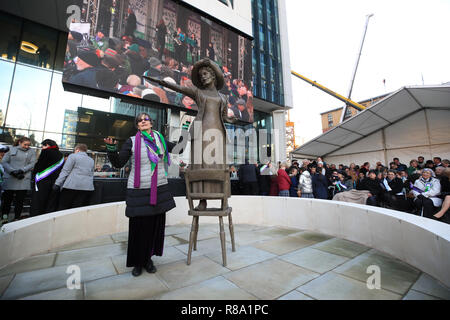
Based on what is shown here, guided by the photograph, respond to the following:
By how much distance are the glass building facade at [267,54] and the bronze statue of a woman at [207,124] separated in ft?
42.9

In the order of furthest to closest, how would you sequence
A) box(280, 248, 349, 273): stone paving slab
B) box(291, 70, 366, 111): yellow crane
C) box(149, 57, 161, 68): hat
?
box(291, 70, 366, 111): yellow crane
box(149, 57, 161, 68): hat
box(280, 248, 349, 273): stone paving slab

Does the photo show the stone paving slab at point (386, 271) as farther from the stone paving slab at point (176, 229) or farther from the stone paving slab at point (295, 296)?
the stone paving slab at point (176, 229)

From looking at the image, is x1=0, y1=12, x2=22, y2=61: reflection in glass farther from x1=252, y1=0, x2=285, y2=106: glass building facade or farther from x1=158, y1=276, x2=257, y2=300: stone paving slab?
x1=252, y1=0, x2=285, y2=106: glass building facade

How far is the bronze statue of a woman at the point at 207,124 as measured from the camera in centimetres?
250

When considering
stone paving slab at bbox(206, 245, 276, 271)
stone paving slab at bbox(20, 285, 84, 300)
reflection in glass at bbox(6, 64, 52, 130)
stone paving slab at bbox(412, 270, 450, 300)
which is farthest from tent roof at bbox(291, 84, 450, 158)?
reflection in glass at bbox(6, 64, 52, 130)

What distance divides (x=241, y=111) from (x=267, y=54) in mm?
8964

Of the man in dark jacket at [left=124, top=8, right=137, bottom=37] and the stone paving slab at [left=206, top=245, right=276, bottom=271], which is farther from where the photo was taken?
the man in dark jacket at [left=124, top=8, right=137, bottom=37]

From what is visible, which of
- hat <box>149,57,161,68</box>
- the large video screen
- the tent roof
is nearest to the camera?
the large video screen

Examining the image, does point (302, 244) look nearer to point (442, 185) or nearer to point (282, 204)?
point (282, 204)

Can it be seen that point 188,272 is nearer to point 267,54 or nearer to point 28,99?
point 28,99

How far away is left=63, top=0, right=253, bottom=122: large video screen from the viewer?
716 centimetres

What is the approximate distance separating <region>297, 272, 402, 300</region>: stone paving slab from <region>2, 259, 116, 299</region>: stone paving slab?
2.00 metres

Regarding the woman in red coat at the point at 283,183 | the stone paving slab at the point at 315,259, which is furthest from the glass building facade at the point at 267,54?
the stone paving slab at the point at 315,259

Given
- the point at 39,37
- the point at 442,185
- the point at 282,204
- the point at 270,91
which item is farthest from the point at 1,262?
the point at 270,91
